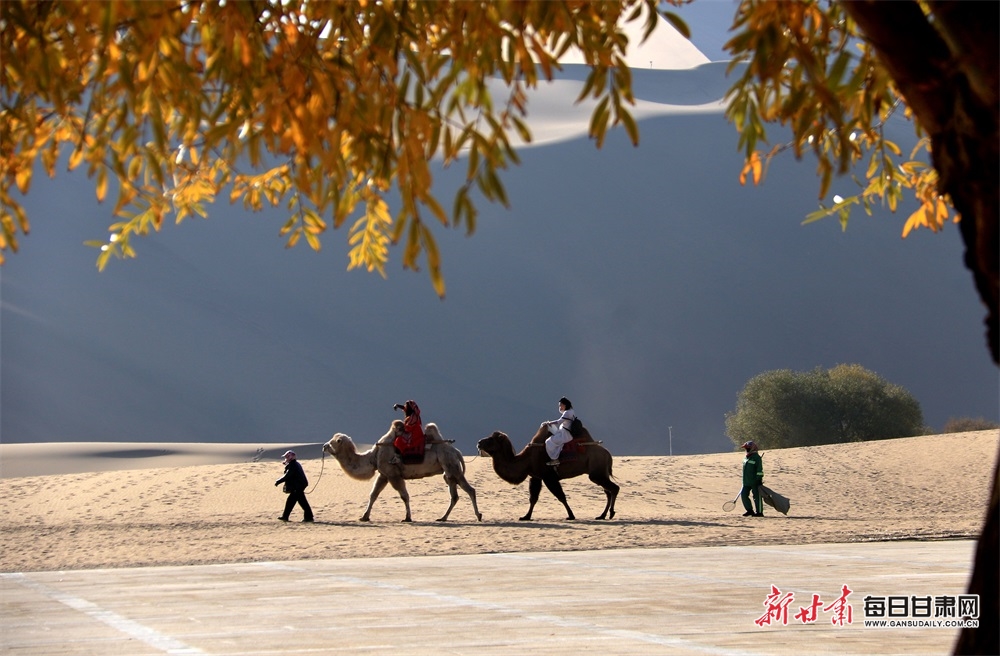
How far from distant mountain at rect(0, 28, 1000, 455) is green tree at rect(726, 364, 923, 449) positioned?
25382 mm

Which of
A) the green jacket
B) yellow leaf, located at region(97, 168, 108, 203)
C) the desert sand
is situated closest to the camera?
yellow leaf, located at region(97, 168, 108, 203)

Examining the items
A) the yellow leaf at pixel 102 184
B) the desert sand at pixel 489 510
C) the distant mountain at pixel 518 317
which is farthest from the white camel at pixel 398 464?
the distant mountain at pixel 518 317

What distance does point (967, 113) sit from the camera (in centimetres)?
466

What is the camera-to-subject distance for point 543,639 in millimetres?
8883

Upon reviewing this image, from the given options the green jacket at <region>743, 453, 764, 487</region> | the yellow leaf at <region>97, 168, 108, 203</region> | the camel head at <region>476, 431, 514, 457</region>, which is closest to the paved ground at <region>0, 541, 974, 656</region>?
the yellow leaf at <region>97, 168, 108, 203</region>

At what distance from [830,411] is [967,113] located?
53068 millimetres

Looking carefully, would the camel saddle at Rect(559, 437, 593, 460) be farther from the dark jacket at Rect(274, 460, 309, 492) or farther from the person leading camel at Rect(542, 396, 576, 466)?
the dark jacket at Rect(274, 460, 309, 492)

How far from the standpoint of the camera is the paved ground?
28.9 feet

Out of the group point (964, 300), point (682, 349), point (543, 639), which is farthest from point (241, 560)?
point (964, 300)

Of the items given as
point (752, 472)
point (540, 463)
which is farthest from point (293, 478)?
point (752, 472)

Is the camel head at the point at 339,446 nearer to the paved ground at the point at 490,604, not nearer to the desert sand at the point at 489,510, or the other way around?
the desert sand at the point at 489,510

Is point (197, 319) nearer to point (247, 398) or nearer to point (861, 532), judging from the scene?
point (247, 398)

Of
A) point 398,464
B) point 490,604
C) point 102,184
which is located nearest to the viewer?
point 102,184

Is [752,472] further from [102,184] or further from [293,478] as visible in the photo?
[102,184]
